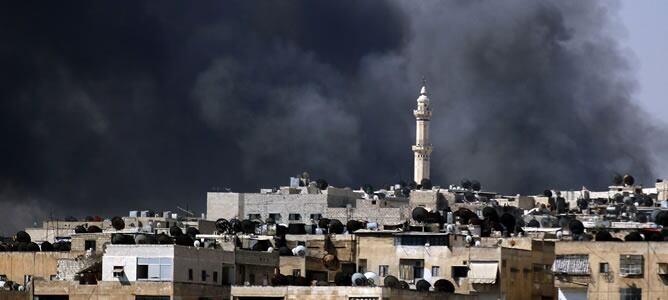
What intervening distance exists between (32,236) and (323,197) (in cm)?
1855

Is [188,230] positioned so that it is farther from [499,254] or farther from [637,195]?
[637,195]

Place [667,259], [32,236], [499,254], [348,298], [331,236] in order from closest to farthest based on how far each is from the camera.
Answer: [348,298], [667,259], [499,254], [331,236], [32,236]

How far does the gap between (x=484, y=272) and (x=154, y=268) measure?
17581 mm

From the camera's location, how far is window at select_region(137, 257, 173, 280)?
9112 centimetres

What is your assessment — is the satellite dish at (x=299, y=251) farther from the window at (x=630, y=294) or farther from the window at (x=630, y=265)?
the window at (x=630, y=294)

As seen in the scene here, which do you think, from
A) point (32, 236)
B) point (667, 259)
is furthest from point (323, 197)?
point (667, 259)

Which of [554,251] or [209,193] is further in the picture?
[209,193]

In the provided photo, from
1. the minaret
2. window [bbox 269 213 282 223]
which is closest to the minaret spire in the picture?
the minaret

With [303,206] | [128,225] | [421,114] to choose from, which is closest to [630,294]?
[128,225]

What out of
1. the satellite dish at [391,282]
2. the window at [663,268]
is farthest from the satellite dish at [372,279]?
the window at [663,268]

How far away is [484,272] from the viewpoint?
103m

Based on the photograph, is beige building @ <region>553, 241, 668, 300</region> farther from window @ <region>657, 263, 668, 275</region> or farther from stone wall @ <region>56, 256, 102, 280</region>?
stone wall @ <region>56, 256, 102, 280</region>

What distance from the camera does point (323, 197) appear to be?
487 feet

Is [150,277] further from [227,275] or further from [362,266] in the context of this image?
[362,266]
